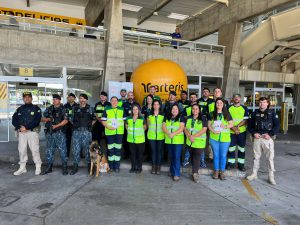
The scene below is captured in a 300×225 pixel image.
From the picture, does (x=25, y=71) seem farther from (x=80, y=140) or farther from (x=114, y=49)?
(x=80, y=140)

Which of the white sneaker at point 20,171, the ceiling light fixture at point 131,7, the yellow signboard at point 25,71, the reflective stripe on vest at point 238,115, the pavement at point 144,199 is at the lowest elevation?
the pavement at point 144,199

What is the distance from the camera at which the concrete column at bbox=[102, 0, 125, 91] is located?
30.1 ft

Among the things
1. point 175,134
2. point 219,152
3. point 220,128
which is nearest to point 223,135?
point 220,128

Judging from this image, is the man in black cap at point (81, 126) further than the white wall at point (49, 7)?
No

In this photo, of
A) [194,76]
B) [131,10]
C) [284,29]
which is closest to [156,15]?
[131,10]

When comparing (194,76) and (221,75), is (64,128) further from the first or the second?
(221,75)

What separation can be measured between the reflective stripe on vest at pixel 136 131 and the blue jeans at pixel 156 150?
210mm

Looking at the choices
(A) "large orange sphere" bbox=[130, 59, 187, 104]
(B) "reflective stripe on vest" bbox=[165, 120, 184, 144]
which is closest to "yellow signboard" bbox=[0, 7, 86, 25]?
(A) "large orange sphere" bbox=[130, 59, 187, 104]

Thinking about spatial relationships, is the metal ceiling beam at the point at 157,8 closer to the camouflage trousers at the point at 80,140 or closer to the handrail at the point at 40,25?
the handrail at the point at 40,25

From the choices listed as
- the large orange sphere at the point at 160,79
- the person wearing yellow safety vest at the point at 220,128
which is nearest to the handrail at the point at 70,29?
the large orange sphere at the point at 160,79

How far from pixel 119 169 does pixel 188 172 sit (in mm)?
1515

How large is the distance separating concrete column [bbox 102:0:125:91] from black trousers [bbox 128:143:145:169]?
4.77 metres

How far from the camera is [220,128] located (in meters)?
4.38

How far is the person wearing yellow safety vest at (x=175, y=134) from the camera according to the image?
439cm
